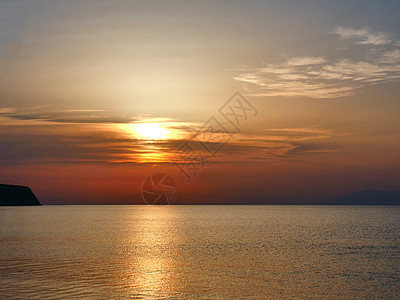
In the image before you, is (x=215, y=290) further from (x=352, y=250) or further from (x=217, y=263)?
(x=352, y=250)

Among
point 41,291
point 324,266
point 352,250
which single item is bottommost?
point 352,250

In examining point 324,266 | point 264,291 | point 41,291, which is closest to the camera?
point 41,291

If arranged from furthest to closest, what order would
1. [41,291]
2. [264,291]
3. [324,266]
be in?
[324,266]
[264,291]
[41,291]

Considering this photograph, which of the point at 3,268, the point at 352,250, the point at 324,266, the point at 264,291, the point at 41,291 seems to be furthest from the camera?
the point at 352,250

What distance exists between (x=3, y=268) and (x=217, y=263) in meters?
21.2

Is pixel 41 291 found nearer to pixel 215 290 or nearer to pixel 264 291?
pixel 215 290

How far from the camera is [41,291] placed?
29.3m

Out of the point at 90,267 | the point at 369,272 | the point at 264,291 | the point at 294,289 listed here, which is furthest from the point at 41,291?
the point at 369,272

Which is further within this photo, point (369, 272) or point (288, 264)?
point (288, 264)

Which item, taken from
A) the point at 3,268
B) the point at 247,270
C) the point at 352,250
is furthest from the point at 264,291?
the point at 352,250

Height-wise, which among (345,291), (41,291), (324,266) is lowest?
(324,266)

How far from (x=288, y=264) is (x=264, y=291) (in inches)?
600

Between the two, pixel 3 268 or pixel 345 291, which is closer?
pixel 345 291

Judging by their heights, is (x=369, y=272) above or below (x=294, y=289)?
below
